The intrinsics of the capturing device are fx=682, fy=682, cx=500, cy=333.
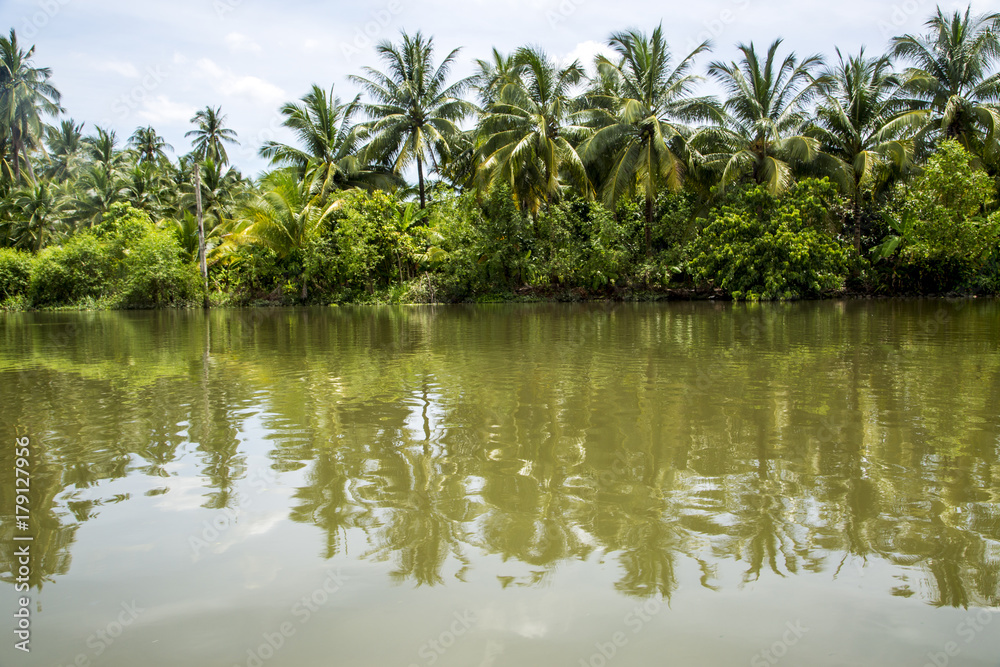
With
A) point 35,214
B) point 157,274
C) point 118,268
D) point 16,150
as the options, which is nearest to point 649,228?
point 157,274

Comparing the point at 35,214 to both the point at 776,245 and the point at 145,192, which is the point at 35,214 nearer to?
the point at 145,192

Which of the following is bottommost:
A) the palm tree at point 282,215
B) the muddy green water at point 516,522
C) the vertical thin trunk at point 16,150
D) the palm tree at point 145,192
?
the muddy green water at point 516,522

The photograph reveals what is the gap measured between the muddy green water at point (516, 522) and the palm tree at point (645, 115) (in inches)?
773

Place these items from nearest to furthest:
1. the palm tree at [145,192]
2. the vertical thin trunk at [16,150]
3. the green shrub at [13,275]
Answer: the green shrub at [13,275]
the palm tree at [145,192]
the vertical thin trunk at [16,150]

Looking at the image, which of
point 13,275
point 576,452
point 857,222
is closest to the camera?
point 576,452

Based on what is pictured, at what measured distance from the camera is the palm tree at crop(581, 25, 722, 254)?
25.6 meters

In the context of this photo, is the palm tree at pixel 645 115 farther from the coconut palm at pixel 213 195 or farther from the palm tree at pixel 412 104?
the coconut palm at pixel 213 195

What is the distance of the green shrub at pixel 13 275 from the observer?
3722cm

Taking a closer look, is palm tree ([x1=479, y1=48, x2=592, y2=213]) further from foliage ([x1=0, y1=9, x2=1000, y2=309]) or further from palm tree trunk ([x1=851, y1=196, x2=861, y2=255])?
palm tree trunk ([x1=851, y1=196, x2=861, y2=255])

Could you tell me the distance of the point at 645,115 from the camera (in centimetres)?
2636

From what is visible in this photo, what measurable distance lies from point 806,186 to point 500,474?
82.1ft

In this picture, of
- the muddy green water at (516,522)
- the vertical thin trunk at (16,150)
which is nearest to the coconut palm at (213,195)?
the vertical thin trunk at (16,150)

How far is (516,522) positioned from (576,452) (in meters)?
1.31

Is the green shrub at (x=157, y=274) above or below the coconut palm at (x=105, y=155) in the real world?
below
